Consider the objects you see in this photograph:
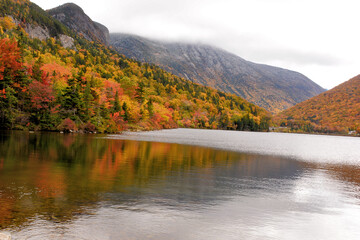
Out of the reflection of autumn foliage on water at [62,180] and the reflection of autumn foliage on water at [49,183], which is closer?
the reflection of autumn foliage on water at [62,180]

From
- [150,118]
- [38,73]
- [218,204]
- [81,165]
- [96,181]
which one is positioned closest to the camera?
[218,204]

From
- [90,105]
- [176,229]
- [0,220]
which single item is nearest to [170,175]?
[176,229]

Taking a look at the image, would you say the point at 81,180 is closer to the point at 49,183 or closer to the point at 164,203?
the point at 49,183

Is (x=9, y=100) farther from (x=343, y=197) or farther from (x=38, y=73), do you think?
(x=343, y=197)

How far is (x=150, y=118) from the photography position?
155875 millimetres

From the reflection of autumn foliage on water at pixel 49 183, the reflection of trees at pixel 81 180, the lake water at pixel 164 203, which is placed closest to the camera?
the lake water at pixel 164 203

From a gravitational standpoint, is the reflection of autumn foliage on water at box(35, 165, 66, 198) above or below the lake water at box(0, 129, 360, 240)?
above

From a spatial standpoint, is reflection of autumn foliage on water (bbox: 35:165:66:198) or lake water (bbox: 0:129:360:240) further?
reflection of autumn foliage on water (bbox: 35:165:66:198)

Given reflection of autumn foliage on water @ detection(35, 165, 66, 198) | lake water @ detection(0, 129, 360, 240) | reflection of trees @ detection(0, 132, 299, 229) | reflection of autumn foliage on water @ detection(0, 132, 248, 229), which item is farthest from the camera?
reflection of autumn foliage on water @ detection(35, 165, 66, 198)

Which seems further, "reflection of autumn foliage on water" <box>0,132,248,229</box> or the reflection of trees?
the reflection of trees

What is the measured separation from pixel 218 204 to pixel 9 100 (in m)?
69.6

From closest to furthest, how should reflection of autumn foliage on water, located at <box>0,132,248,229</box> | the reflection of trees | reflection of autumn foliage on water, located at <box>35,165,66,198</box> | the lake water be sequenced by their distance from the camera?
the lake water
reflection of autumn foliage on water, located at <box>0,132,248,229</box>
the reflection of trees
reflection of autumn foliage on water, located at <box>35,165,66,198</box>

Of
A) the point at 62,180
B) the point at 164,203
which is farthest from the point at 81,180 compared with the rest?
the point at 164,203

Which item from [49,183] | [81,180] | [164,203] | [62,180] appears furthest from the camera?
[81,180]
